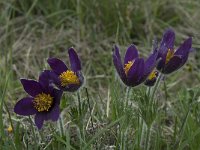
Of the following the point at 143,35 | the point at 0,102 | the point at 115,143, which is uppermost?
the point at 143,35

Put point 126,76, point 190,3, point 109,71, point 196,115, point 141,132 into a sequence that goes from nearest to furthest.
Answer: point 126,76 → point 141,132 → point 196,115 → point 109,71 → point 190,3

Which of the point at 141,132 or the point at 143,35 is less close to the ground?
the point at 143,35

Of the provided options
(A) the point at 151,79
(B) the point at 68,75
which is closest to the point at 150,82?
(A) the point at 151,79

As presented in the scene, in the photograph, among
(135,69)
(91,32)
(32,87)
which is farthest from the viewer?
(91,32)

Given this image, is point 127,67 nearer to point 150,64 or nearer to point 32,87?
point 150,64

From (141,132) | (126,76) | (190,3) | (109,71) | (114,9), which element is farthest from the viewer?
(190,3)

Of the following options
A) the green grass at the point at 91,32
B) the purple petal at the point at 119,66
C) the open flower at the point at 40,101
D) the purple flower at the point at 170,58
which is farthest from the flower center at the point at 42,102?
the green grass at the point at 91,32

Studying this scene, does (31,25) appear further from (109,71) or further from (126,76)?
(126,76)

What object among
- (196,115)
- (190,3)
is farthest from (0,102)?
(190,3)
